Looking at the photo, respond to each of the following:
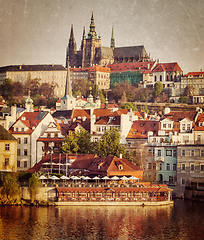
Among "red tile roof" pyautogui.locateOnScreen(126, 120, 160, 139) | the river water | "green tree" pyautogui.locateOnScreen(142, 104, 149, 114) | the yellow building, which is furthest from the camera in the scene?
"green tree" pyautogui.locateOnScreen(142, 104, 149, 114)

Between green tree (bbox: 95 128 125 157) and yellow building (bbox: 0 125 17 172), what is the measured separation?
35.5 feet

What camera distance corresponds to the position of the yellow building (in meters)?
69.9

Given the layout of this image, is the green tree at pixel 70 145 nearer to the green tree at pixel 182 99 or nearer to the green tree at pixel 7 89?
the green tree at pixel 7 89

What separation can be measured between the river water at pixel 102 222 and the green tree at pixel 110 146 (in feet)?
45.3

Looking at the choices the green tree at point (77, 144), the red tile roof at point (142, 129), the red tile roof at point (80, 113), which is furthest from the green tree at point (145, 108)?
the green tree at point (77, 144)

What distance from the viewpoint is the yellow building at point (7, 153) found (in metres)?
69.9

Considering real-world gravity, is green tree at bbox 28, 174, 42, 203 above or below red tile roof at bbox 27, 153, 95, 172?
below

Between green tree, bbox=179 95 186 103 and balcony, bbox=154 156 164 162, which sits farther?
green tree, bbox=179 95 186 103

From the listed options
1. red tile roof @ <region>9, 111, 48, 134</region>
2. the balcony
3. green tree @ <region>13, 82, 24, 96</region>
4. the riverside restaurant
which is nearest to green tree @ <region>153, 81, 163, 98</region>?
green tree @ <region>13, 82, 24, 96</region>

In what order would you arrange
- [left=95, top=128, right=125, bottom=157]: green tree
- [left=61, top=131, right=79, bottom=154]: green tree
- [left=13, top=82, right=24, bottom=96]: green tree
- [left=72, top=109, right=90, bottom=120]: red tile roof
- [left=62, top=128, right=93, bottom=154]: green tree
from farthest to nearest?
[left=13, top=82, right=24, bottom=96]: green tree < [left=72, top=109, right=90, bottom=120]: red tile roof < [left=62, top=128, right=93, bottom=154]: green tree < [left=61, top=131, right=79, bottom=154]: green tree < [left=95, top=128, right=125, bottom=157]: green tree

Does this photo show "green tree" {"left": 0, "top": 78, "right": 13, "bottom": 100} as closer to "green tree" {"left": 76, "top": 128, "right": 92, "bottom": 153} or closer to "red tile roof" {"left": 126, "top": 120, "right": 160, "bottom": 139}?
"red tile roof" {"left": 126, "top": 120, "right": 160, "bottom": 139}

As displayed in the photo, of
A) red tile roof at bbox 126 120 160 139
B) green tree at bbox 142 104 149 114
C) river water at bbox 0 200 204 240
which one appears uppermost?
green tree at bbox 142 104 149 114

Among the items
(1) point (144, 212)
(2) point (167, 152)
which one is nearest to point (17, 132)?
(2) point (167, 152)

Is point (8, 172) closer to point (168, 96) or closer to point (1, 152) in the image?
point (1, 152)
